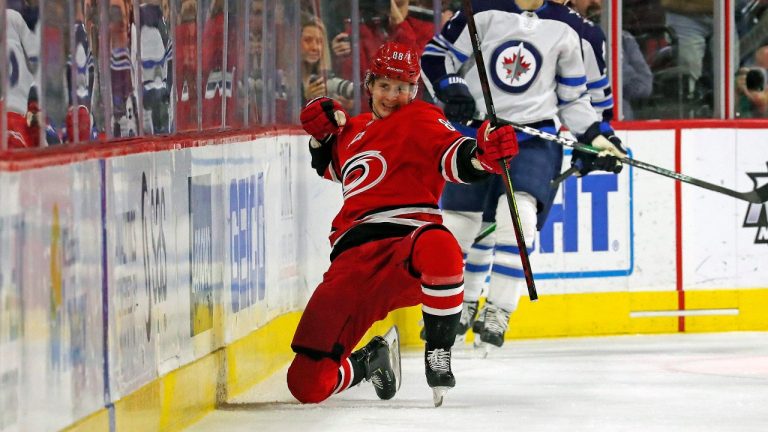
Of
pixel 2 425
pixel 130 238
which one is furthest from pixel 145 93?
pixel 2 425

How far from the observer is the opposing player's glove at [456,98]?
5.64 meters

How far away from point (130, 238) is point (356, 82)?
2539 mm

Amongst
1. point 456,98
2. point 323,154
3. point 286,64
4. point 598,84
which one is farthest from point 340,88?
point 323,154

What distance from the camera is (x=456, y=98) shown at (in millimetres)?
5660

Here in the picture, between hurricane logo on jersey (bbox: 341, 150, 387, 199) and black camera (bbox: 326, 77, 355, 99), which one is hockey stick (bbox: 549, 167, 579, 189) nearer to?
black camera (bbox: 326, 77, 355, 99)

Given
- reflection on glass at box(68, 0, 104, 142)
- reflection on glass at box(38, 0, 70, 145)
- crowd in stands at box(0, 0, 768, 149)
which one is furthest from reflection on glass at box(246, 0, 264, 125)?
reflection on glass at box(38, 0, 70, 145)

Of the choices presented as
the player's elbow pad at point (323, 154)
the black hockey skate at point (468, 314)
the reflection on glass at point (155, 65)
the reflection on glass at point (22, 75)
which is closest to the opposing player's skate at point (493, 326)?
the black hockey skate at point (468, 314)

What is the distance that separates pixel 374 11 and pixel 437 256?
2.15 meters

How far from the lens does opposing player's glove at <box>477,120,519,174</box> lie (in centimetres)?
399

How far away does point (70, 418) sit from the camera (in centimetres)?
328

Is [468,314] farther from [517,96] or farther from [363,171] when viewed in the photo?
[363,171]

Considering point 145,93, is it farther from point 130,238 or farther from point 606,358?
point 606,358

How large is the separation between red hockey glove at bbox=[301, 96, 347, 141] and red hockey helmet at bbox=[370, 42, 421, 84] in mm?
159

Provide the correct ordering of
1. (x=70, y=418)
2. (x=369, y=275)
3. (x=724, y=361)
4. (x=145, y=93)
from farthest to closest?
(x=724, y=361)
(x=369, y=275)
(x=145, y=93)
(x=70, y=418)
